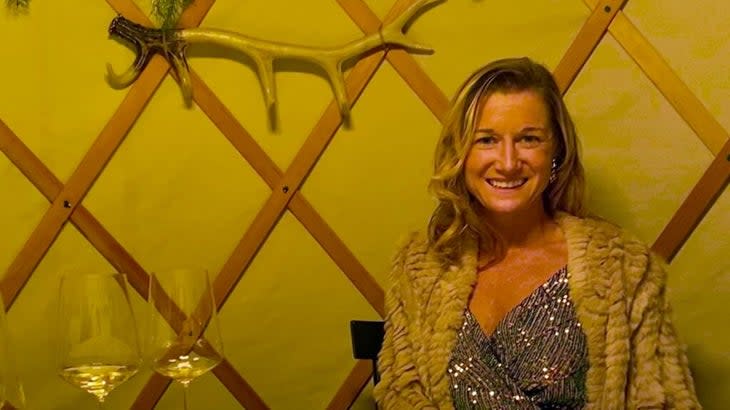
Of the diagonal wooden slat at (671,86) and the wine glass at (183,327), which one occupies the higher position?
the diagonal wooden slat at (671,86)

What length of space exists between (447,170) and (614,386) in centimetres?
34

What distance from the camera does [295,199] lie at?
160 cm

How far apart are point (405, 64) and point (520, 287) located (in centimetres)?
48

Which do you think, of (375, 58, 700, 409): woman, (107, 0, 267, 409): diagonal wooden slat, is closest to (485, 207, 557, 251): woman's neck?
(375, 58, 700, 409): woman

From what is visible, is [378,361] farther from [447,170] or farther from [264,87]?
Result: [264,87]

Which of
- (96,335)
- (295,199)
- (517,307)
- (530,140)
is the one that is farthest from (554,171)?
(96,335)

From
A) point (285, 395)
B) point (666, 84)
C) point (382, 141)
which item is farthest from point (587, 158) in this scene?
point (285, 395)

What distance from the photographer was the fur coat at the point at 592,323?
3.82 feet

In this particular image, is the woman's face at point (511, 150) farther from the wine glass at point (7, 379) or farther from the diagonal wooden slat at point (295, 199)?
the wine glass at point (7, 379)

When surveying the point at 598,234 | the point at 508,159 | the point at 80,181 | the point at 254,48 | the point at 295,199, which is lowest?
the point at 598,234

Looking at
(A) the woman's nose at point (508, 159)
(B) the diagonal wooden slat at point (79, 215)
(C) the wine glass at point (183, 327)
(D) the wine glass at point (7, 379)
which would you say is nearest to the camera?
(D) the wine glass at point (7, 379)

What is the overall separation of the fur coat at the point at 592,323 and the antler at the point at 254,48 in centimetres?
37

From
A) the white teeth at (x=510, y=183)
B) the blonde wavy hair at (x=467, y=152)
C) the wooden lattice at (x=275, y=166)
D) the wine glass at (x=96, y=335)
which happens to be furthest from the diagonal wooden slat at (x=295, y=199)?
the wine glass at (x=96, y=335)

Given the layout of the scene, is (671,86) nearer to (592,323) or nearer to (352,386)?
(592,323)
